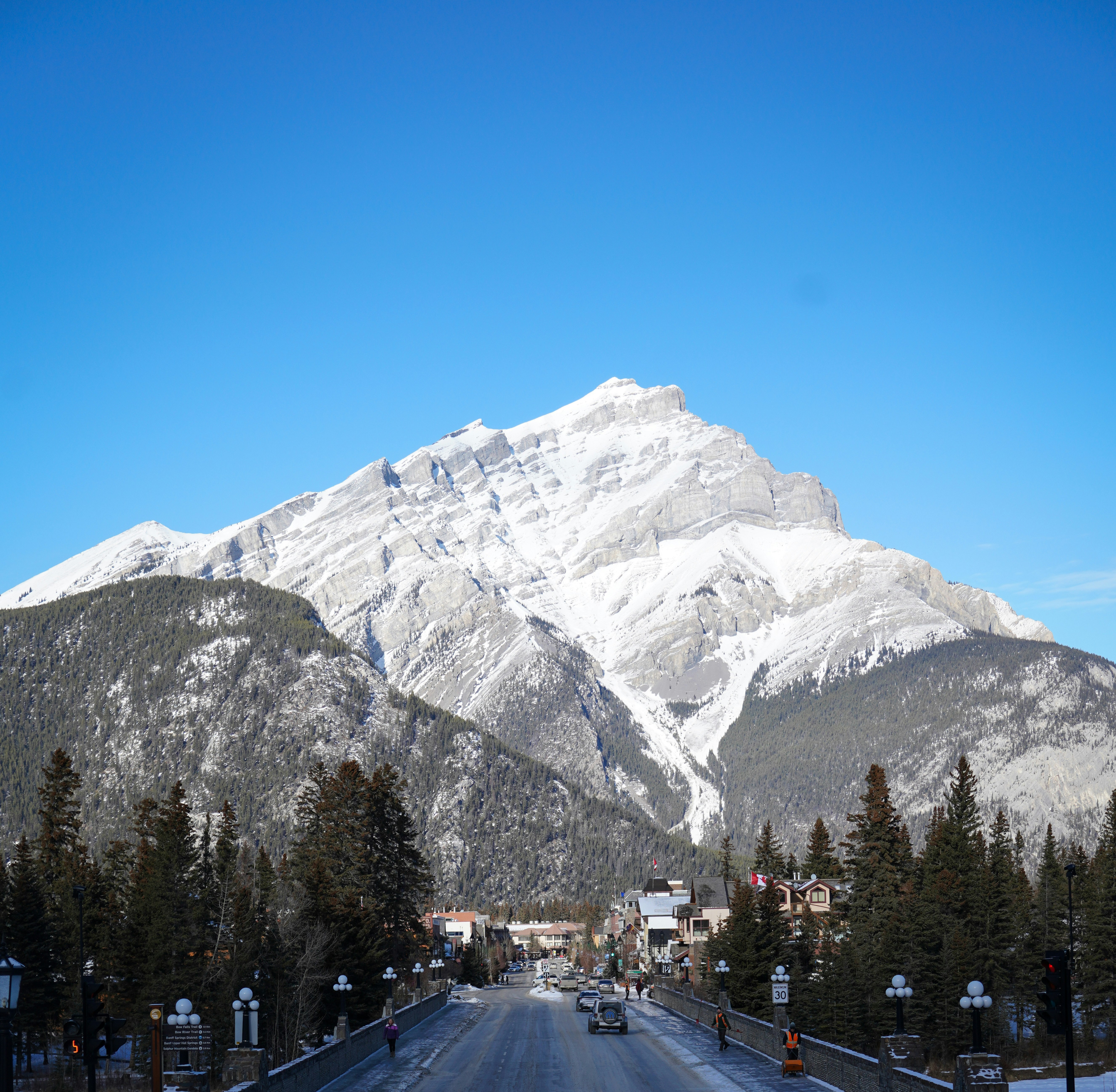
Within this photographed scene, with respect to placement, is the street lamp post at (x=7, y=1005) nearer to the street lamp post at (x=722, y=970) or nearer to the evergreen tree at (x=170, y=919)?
the evergreen tree at (x=170, y=919)

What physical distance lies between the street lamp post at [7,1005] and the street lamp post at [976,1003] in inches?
927

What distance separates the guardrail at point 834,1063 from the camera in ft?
108

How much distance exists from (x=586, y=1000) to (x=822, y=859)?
211 ft

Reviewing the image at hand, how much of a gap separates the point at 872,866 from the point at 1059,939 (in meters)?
16.8

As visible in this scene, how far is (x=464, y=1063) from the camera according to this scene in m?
49.8

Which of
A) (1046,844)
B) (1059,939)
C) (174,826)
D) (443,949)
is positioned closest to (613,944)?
(443,949)

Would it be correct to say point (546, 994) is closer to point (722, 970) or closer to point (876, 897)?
point (876, 897)

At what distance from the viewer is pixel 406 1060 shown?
50.6 metres

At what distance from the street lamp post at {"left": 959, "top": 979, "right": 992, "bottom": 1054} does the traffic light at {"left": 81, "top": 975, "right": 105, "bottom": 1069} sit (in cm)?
2155

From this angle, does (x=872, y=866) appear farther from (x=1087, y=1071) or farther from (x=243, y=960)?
(x=243, y=960)

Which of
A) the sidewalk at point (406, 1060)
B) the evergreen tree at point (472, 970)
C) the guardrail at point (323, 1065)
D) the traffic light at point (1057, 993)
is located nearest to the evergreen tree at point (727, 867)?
the evergreen tree at point (472, 970)

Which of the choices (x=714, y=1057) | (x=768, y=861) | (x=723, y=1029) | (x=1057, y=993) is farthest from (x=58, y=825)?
(x=1057, y=993)

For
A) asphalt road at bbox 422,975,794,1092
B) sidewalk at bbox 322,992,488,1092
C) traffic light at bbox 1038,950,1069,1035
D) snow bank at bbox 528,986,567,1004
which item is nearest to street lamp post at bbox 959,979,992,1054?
traffic light at bbox 1038,950,1069,1035

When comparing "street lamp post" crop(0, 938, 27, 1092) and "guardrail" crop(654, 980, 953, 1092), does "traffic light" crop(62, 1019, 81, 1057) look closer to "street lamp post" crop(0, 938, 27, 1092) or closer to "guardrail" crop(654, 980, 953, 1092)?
"street lamp post" crop(0, 938, 27, 1092)
